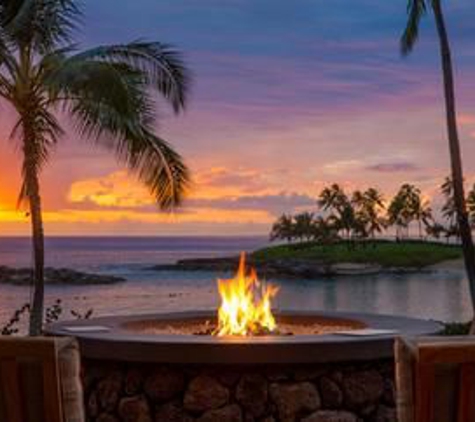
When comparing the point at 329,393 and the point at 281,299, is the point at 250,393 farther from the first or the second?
the point at 281,299

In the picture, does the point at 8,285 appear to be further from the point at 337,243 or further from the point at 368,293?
the point at 337,243

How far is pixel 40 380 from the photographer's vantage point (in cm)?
330

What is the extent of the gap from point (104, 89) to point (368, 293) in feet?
139

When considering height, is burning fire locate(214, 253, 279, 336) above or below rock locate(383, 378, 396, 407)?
above

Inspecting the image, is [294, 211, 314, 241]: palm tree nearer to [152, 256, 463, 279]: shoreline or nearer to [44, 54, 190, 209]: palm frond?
[152, 256, 463, 279]: shoreline

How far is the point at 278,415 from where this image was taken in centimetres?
582

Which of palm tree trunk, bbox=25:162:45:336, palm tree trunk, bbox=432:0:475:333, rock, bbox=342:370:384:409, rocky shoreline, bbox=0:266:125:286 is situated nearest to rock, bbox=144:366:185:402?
rock, bbox=342:370:384:409

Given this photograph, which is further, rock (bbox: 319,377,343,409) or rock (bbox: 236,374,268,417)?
rock (bbox: 319,377,343,409)

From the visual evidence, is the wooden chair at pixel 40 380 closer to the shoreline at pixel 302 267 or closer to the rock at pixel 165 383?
the rock at pixel 165 383

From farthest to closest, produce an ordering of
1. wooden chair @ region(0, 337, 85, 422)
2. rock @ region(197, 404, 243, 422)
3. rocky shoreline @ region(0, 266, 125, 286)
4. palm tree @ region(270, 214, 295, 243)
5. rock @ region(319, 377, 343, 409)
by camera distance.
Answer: palm tree @ region(270, 214, 295, 243)
rocky shoreline @ region(0, 266, 125, 286)
rock @ region(319, 377, 343, 409)
rock @ region(197, 404, 243, 422)
wooden chair @ region(0, 337, 85, 422)

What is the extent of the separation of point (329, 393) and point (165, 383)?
1.02m

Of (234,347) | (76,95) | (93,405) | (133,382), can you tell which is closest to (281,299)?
(76,95)

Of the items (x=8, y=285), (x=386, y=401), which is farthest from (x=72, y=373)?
(x=8, y=285)

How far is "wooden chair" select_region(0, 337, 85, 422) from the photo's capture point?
3.24 meters
